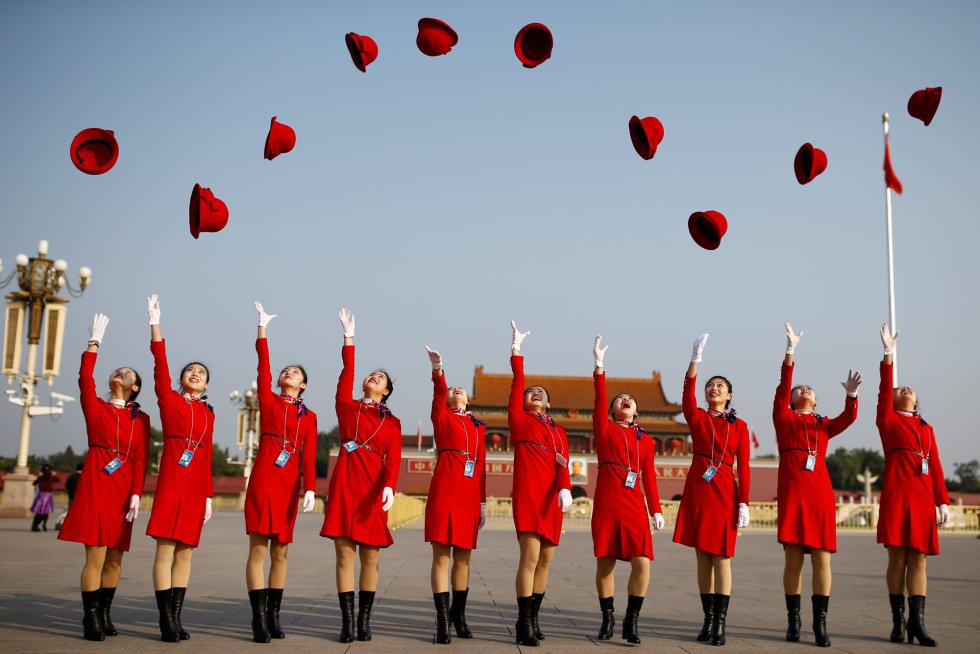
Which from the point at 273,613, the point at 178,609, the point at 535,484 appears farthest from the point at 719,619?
the point at 178,609

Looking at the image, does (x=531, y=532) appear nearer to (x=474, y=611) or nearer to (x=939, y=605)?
(x=474, y=611)

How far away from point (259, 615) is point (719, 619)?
304cm

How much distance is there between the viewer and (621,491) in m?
6.29

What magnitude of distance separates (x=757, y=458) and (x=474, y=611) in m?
44.9

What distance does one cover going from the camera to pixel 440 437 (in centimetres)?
632

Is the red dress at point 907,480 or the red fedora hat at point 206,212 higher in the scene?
the red fedora hat at point 206,212

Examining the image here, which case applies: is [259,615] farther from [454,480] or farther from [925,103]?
[925,103]

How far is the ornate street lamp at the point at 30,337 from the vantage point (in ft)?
76.2

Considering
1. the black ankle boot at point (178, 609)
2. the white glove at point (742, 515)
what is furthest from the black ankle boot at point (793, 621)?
the black ankle boot at point (178, 609)

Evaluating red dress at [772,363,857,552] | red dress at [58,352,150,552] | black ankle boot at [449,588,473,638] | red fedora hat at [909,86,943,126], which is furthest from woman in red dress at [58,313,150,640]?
red fedora hat at [909,86,943,126]

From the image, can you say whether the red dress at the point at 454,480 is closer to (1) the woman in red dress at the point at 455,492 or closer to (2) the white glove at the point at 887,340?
(1) the woman in red dress at the point at 455,492

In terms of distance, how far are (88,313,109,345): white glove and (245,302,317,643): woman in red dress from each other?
1059 millimetres

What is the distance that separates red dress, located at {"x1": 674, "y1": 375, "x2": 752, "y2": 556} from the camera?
614 cm

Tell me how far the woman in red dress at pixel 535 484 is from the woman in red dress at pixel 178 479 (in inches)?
84.2
